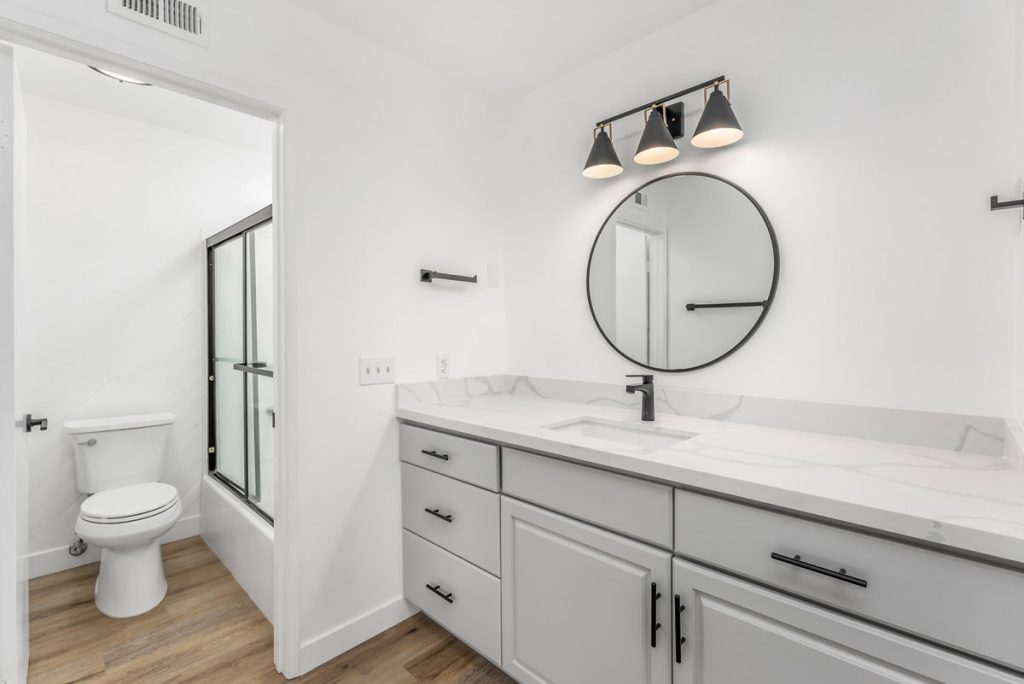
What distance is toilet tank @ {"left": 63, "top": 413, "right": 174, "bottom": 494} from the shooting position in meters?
2.36

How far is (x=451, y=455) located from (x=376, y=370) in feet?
1.57

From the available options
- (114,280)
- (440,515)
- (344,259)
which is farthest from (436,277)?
(114,280)

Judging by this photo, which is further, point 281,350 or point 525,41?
point 525,41

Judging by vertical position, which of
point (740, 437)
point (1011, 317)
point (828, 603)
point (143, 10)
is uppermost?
point (143, 10)

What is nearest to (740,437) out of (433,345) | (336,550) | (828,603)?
(828,603)

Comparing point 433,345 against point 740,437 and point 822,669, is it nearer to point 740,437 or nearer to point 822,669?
point 740,437

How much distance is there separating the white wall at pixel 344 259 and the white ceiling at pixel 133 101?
0.80 meters

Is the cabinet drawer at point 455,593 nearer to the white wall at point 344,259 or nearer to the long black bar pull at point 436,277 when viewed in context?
the white wall at point 344,259

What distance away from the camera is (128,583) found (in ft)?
6.72

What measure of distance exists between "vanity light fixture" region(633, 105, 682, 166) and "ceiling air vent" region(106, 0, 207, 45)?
1485 mm

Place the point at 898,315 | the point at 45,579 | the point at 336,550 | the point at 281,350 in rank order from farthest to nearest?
the point at 45,579 → the point at 336,550 → the point at 281,350 → the point at 898,315

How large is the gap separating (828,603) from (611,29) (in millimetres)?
1977

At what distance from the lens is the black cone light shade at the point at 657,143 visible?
5.49 ft

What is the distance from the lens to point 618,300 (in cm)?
199
